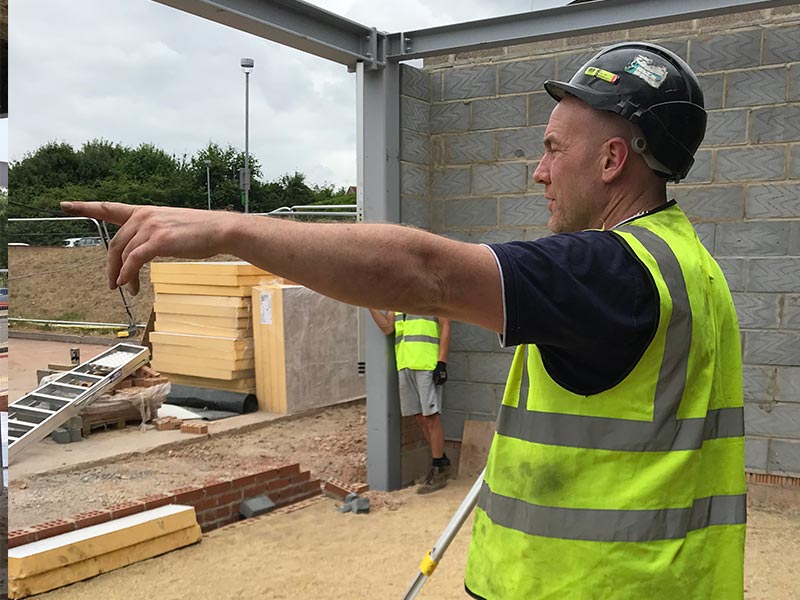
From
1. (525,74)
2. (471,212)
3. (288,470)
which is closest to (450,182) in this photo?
(471,212)

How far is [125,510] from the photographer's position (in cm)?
505

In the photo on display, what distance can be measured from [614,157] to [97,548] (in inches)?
168

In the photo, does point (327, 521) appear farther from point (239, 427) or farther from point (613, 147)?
point (613, 147)

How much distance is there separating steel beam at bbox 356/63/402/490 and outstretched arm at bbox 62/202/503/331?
4760 millimetres

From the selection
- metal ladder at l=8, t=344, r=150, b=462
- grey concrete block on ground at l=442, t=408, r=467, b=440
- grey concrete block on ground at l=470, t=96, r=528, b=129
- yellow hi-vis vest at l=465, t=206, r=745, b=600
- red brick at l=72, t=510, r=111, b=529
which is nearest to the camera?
yellow hi-vis vest at l=465, t=206, r=745, b=600

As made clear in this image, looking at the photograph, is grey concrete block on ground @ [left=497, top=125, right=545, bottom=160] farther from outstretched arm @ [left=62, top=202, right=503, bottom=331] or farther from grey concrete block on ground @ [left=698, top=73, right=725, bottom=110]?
outstretched arm @ [left=62, top=202, right=503, bottom=331]

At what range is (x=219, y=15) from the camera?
466 centimetres

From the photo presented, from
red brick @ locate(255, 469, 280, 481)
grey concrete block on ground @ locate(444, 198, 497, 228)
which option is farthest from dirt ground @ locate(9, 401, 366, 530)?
grey concrete block on ground @ locate(444, 198, 497, 228)

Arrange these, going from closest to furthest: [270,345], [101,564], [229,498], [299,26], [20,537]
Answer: [20,537], [101,564], [299,26], [229,498], [270,345]

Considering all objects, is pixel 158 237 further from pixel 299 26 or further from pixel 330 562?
pixel 299 26

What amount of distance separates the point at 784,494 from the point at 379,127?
4.00 meters

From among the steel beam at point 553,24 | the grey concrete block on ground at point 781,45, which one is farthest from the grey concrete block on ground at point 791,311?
the steel beam at point 553,24

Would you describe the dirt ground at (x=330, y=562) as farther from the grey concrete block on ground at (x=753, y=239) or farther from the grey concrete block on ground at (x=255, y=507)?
the grey concrete block on ground at (x=753, y=239)

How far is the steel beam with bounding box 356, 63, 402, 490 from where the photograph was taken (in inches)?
230
